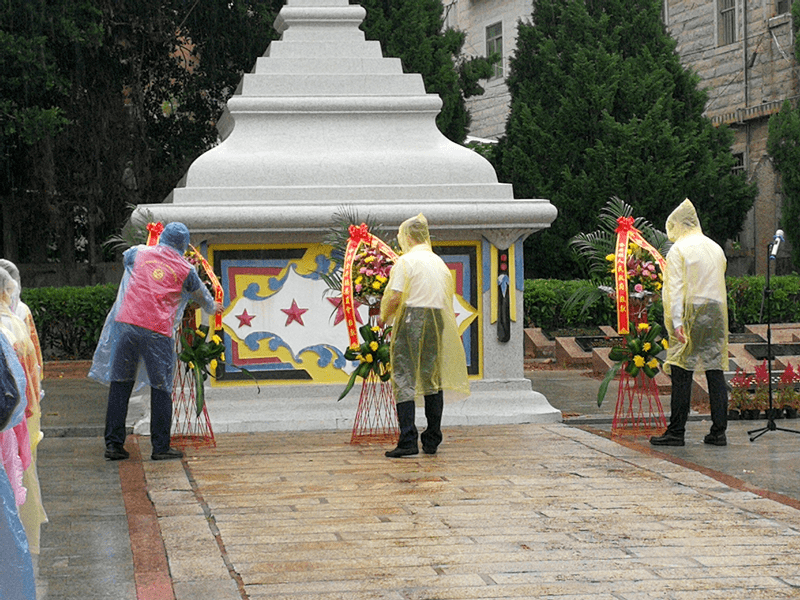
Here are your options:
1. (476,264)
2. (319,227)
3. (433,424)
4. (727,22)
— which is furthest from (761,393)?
(727,22)

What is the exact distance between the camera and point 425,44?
69.9 feet

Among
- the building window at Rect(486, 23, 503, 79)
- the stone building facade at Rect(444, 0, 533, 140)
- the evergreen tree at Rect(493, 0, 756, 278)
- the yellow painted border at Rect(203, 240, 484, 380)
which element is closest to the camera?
the yellow painted border at Rect(203, 240, 484, 380)

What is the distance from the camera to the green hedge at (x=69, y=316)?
17938mm

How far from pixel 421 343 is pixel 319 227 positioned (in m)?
2.24

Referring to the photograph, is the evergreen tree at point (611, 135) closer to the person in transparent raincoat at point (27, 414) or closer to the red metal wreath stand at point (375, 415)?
the red metal wreath stand at point (375, 415)

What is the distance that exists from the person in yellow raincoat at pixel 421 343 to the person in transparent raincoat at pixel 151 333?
1439 mm

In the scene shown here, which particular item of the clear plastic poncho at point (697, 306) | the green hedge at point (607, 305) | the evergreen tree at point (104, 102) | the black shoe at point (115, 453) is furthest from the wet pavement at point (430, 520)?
the evergreen tree at point (104, 102)

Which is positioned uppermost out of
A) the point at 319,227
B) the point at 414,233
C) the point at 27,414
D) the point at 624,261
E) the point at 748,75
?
the point at 748,75

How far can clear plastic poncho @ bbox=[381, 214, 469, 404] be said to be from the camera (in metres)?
8.66

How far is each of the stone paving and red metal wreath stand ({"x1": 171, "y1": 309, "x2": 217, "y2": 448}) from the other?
0.80 meters

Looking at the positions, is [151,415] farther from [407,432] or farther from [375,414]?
→ [375,414]

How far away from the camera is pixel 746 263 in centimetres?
2338

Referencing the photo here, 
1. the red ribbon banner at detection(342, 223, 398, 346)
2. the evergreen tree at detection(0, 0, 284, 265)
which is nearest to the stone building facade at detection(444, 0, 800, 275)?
the evergreen tree at detection(0, 0, 284, 265)

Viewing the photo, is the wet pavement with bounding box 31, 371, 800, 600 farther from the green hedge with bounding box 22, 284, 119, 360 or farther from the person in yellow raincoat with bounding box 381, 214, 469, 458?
the green hedge with bounding box 22, 284, 119, 360
